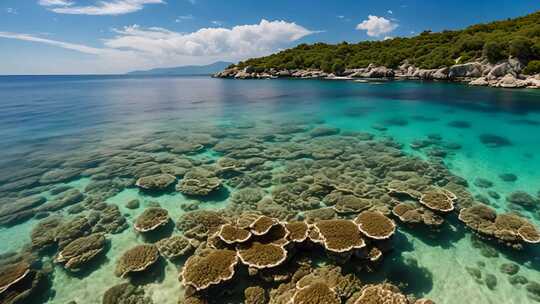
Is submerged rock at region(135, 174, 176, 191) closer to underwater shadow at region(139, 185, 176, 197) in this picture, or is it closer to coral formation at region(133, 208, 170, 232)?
underwater shadow at region(139, 185, 176, 197)

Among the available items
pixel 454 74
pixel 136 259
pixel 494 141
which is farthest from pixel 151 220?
pixel 454 74

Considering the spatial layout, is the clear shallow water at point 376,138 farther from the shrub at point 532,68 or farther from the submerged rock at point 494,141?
the shrub at point 532,68

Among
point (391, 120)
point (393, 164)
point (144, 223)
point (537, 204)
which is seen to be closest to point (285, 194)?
point (144, 223)

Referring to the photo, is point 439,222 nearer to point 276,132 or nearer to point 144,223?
point 144,223

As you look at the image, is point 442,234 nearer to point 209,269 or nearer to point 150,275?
point 209,269

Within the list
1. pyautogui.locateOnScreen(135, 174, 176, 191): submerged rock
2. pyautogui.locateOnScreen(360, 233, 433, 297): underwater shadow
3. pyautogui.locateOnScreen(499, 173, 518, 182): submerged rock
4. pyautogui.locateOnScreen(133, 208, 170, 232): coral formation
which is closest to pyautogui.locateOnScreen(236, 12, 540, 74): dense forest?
pyautogui.locateOnScreen(499, 173, 518, 182): submerged rock
